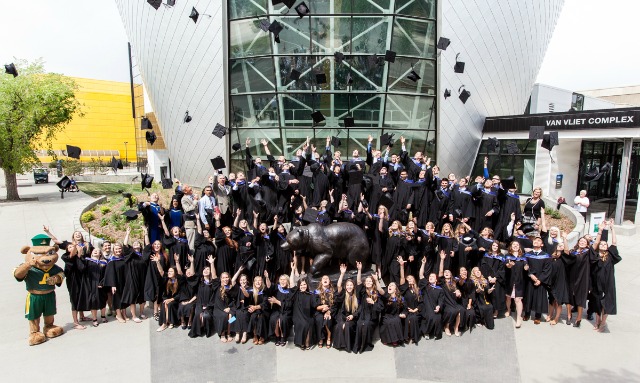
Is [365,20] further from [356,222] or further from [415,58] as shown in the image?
[356,222]

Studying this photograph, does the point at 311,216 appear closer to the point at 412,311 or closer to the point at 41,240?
the point at 412,311

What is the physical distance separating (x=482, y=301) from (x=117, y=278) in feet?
16.9

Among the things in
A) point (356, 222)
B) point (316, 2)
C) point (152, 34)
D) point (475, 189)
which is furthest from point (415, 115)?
point (152, 34)

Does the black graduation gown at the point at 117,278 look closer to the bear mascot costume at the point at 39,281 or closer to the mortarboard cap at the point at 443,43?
the bear mascot costume at the point at 39,281

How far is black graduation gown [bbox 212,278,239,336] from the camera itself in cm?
505

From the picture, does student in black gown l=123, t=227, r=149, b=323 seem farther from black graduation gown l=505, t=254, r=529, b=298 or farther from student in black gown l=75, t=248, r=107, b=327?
black graduation gown l=505, t=254, r=529, b=298

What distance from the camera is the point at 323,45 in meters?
12.4

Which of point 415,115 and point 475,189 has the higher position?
point 415,115

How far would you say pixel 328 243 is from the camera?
19.1 ft

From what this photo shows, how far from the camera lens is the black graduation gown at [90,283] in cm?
536

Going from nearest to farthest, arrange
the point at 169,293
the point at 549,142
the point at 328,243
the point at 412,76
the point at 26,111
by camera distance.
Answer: the point at 169,293
the point at 328,243
the point at 549,142
the point at 412,76
the point at 26,111

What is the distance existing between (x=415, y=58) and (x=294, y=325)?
10353 mm

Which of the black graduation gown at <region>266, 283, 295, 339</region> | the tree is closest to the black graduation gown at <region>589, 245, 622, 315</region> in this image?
the black graduation gown at <region>266, 283, 295, 339</region>

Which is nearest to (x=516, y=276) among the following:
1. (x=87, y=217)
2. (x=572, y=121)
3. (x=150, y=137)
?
(x=150, y=137)
